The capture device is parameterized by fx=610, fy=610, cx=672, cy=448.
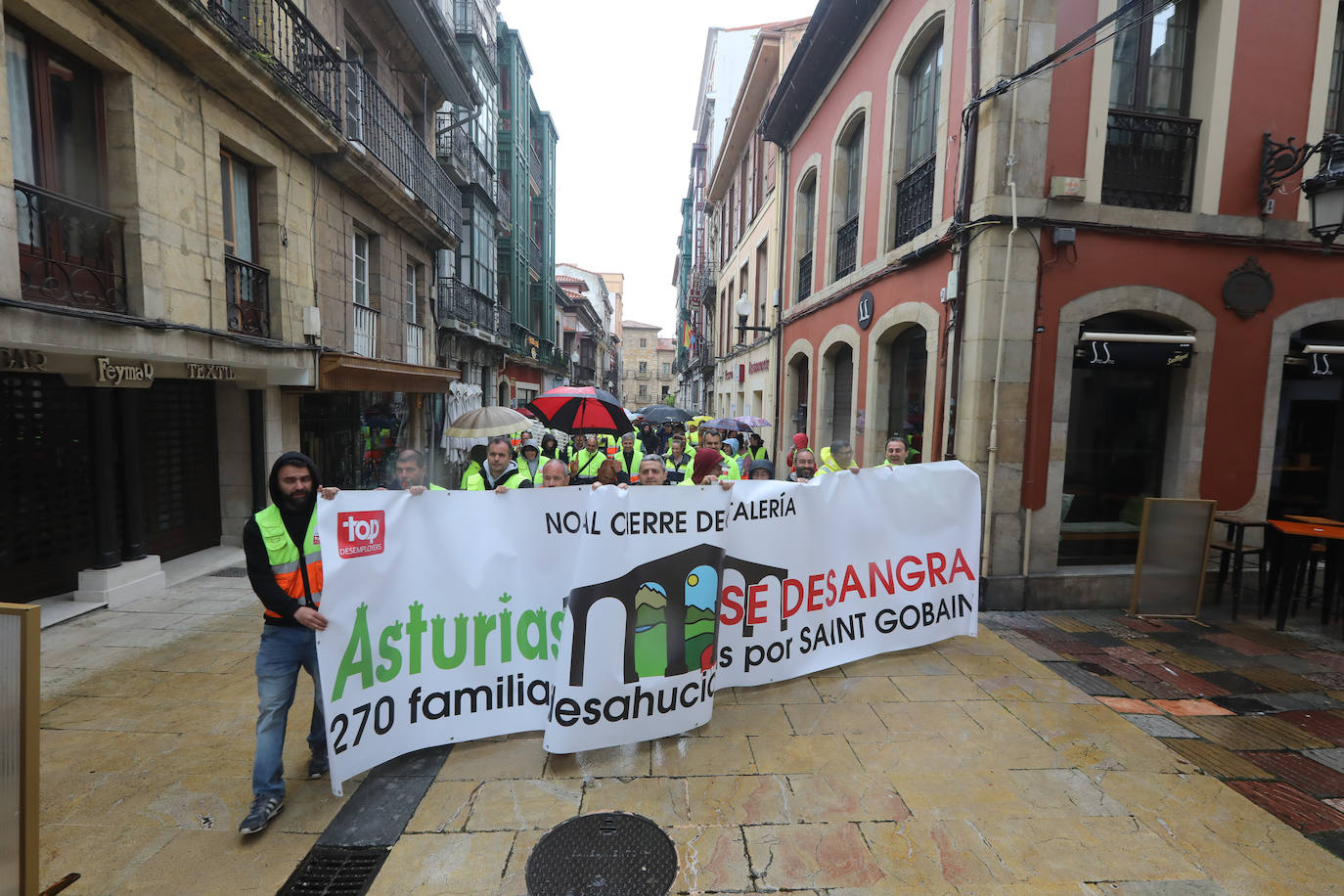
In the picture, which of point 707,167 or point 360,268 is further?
point 707,167

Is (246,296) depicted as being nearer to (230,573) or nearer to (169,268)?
(169,268)

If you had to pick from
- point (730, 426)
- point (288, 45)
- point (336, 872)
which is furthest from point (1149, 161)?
point (288, 45)

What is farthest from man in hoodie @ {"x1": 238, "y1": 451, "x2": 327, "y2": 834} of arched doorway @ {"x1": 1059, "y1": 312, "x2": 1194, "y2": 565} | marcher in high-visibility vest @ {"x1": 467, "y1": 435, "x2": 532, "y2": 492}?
Answer: arched doorway @ {"x1": 1059, "y1": 312, "x2": 1194, "y2": 565}

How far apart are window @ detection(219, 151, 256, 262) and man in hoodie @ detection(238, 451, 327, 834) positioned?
22.1 ft

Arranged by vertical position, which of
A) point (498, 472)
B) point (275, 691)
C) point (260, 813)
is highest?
point (498, 472)

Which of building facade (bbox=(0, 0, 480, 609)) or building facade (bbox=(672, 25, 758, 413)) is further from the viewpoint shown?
building facade (bbox=(672, 25, 758, 413))

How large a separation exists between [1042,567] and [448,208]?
14649mm

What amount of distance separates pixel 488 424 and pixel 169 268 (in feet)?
12.2

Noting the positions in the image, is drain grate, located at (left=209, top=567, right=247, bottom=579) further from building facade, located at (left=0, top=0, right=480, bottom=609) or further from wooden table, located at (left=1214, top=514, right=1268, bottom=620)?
wooden table, located at (left=1214, top=514, right=1268, bottom=620)

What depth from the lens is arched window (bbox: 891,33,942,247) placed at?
7.76 metres

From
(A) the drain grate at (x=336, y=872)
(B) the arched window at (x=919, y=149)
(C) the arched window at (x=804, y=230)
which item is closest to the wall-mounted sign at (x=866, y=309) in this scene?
(B) the arched window at (x=919, y=149)

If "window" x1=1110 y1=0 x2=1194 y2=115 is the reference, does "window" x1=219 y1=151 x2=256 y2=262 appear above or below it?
below

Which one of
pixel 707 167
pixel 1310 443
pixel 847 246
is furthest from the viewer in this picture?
pixel 707 167

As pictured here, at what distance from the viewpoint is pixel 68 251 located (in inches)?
226
